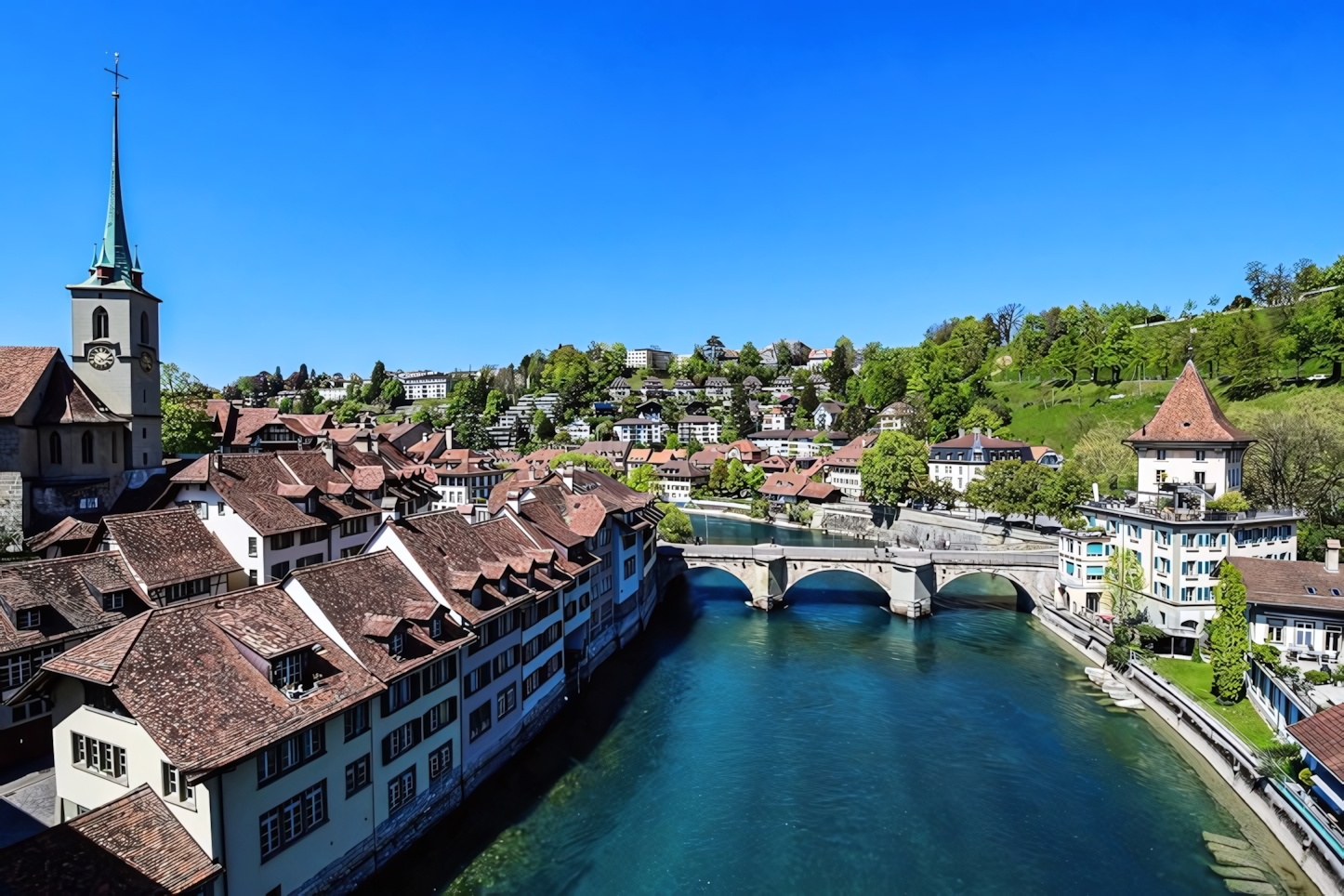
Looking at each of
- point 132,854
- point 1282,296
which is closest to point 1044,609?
point 132,854

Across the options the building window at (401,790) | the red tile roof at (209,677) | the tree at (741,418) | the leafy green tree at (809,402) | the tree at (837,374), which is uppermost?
the tree at (837,374)

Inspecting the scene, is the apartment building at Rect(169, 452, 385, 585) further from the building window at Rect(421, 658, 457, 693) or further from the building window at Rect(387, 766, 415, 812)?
the building window at Rect(387, 766, 415, 812)

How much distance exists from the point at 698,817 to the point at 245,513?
2638 centimetres

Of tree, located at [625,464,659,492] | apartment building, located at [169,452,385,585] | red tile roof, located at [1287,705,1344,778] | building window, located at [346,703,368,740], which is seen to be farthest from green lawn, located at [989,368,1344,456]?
building window, located at [346,703,368,740]

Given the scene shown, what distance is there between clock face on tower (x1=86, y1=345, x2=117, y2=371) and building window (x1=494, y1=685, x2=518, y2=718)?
100 ft

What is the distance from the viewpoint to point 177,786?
1934 centimetres

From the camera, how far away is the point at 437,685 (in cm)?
2825

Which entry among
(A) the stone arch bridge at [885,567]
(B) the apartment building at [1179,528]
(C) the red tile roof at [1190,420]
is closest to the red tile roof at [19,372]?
(A) the stone arch bridge at [885,567]

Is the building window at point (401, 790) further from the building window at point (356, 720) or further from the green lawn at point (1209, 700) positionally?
the green lawn at point (1209, 700)

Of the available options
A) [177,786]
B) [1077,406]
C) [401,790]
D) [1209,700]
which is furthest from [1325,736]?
[1077,406]

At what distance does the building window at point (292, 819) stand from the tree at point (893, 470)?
90.7m

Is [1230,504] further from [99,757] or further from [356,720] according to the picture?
[99,757]

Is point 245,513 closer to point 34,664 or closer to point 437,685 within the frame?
point 34,664

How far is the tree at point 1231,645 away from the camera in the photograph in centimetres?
3762
